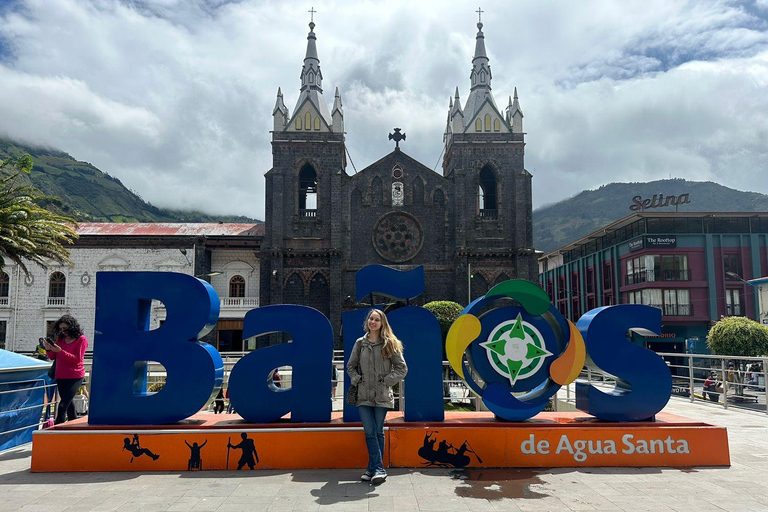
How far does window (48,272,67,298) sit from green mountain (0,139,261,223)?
3455 inches

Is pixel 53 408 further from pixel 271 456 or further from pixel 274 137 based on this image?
pixel 274 137

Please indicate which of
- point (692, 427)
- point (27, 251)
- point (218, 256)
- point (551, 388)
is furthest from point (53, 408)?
point (218, 256)

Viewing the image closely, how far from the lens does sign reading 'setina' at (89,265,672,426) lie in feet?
22.4

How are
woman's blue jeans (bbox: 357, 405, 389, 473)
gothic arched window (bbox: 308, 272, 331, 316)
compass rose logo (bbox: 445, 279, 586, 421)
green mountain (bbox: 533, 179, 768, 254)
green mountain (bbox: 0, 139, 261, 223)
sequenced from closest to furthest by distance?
1. woman's blue jeans (bbox: 357, 405, 389, 473)
2. compass rose logo (bbox: 445, 279, 586, 421)
3. gothic arched window (bbox: 308, 272, 331, 316)
4. green mountain (bbox: 0, 139, 261, 223)
5. green mountain (bbox: 533, 179, 768, 254)

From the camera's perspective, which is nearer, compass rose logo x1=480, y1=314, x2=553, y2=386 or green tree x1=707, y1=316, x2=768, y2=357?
compass rose logo x1=480, y1=314, x2=553, y2=386

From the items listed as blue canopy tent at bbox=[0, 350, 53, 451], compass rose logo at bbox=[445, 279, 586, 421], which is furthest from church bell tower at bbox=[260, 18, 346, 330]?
compass rose logo at bbox=[445, 279, 586, 421]

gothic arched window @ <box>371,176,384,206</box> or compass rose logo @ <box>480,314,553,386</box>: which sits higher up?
gothic arched window @ <box>371,176,384,206</box>

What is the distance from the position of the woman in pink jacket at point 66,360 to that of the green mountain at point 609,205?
156 meters

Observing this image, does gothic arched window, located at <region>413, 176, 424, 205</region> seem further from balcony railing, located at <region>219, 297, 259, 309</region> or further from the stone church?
balcony railing, located at <region>219, 297, 259, 309</region>

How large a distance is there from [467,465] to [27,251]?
1961 centimetres

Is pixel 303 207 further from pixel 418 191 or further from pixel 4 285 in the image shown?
pixel 4 285

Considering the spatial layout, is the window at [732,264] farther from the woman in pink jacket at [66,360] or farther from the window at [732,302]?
the woman in pink jacket at [66,360]

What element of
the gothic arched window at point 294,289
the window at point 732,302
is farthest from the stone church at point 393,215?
the window at point 732,302

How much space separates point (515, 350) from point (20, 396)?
7.09m
